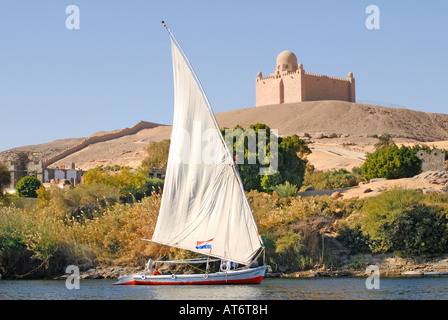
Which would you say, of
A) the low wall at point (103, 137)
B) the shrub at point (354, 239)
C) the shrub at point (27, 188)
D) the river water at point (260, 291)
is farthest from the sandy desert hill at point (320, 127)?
the river water at point (260, 291)

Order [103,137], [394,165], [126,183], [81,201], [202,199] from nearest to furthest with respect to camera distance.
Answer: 1. [202,199]
2. [81,201]
3. [126,183]
4. [394,165]
5. [103,137]

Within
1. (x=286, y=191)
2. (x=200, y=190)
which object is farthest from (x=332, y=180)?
(x=200, y=190)

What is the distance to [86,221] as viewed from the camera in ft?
94.7

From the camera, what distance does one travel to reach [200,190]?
2080 centimetres

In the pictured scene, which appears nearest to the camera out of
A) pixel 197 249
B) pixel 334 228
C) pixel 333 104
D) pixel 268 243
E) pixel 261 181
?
pixel 197 249

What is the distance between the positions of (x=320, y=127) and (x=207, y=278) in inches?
2870

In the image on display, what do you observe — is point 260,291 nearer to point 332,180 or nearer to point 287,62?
point 332,180

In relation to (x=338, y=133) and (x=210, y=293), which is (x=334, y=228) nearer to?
(x=210, y=293)

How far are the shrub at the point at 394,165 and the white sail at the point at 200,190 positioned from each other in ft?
70.4

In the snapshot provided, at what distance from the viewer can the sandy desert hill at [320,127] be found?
82.4 metres

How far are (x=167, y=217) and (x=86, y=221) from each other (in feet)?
28.8

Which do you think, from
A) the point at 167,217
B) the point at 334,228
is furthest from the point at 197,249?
the point at 334,228

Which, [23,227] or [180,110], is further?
[23,227]

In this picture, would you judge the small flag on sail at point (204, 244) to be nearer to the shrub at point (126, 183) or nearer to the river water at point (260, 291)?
the river water at point (260, 291)
